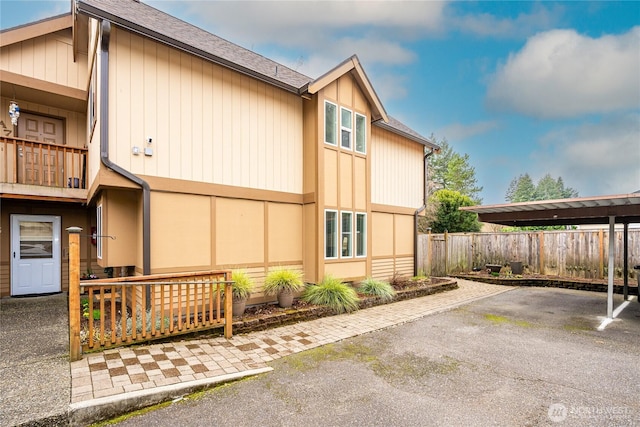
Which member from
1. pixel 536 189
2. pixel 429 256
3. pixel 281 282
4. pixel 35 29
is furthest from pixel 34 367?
pixel 536 189

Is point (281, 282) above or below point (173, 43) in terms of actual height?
below

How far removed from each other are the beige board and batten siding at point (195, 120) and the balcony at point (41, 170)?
3516 millimetres

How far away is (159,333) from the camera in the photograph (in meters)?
4.80

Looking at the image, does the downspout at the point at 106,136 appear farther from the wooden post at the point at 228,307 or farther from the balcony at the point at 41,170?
the balcony at the point at 41,170

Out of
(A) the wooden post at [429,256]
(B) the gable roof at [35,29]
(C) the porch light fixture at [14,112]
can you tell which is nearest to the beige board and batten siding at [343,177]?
(A) the wooden post at [429,256]

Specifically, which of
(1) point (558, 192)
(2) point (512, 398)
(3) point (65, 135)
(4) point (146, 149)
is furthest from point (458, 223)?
(1) point (558, 192)

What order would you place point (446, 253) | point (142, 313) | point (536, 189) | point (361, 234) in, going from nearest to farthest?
point (142, 313)
point (361, 234)
point (446, 253)
point (536, 189)

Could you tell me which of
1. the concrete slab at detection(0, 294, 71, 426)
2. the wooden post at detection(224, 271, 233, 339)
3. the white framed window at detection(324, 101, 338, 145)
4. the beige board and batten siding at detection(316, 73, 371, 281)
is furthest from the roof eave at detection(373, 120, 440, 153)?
the concrete slab at detection(0, 294, 71, 426)

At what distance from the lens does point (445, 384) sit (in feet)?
12.6

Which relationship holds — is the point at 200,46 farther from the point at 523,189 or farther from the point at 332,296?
the point at 523,189

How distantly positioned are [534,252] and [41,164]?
1592cm

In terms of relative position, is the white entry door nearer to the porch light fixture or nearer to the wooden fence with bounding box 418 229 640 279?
Answer: the porch light fixture

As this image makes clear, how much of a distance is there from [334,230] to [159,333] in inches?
179

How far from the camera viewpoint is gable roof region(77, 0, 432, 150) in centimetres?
541
